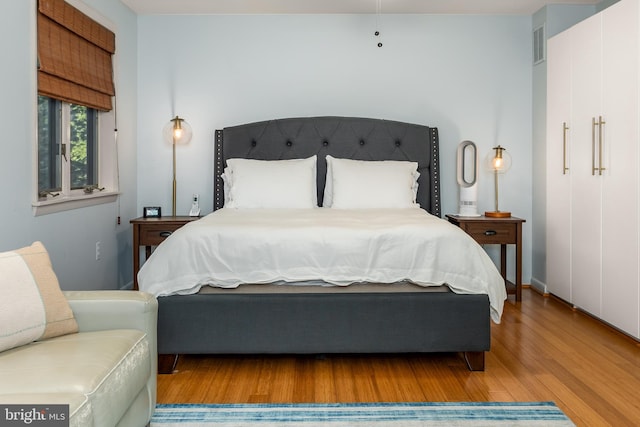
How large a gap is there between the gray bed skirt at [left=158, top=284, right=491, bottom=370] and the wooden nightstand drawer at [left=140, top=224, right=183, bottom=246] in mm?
1544

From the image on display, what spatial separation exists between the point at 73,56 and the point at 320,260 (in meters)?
2.09

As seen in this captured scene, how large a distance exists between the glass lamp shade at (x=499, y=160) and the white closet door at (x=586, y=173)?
59 centimetres

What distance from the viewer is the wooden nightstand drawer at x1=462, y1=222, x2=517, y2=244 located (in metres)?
4.21

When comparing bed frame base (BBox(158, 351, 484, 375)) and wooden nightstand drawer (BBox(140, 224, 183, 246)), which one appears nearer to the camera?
bed frame base (BBox(158, 351, 484, 375))

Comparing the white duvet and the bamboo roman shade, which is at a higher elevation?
the bamboo roman shade

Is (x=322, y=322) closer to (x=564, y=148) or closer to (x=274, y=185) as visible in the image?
(x=274, y=185)

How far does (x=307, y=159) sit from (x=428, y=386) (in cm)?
215

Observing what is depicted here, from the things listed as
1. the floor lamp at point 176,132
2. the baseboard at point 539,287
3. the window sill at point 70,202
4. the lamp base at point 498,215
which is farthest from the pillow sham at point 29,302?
the baseboard at point 539,287

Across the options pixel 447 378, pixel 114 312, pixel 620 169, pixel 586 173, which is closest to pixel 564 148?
pixel 586 173

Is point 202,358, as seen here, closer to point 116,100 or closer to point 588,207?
point 116,100

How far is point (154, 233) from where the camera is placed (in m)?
4.16

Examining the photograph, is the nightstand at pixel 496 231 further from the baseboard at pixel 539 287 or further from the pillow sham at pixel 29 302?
the pillow sham at pixel 29 302

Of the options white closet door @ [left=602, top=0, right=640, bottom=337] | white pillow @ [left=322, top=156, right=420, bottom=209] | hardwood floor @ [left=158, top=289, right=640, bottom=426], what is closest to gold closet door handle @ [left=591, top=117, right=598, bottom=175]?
white closet door @ [left=602, top=0, right=640, bottom=337]

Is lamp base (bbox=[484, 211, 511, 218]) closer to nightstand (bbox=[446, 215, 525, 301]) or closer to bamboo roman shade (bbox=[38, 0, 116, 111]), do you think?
nightstand (bbox=[446, 215, 525, 301])
